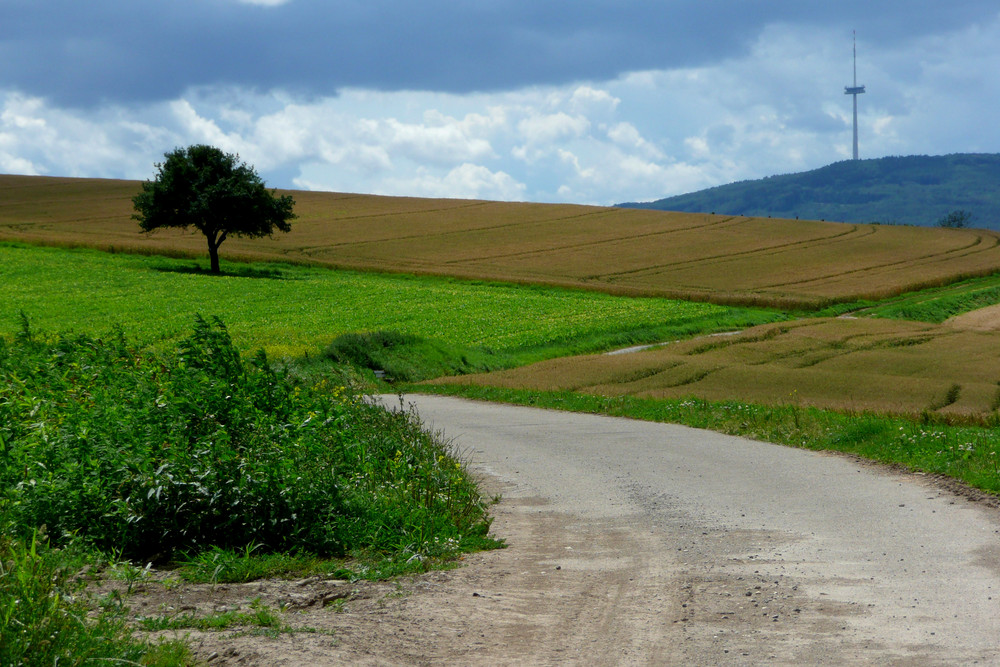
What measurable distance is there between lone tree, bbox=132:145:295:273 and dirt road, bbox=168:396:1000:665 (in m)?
60.3

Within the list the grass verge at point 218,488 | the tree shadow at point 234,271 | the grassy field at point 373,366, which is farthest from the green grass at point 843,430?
the tree shadow at point 234,271

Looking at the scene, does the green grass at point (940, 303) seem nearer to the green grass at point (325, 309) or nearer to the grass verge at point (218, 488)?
the green grass at point (325, 309)

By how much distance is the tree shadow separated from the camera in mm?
68875

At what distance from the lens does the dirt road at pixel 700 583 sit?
6574mm

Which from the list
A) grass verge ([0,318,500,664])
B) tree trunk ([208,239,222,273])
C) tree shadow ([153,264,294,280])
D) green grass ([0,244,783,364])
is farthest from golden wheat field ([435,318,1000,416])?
tree trunk ([208,239,222,273])

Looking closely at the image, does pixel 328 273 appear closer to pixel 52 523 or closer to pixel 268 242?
pixel 268 242

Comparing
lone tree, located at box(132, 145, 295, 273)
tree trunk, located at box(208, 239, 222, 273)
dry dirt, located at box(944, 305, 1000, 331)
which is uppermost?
lone tree, located at box(132, 145, 295, 273)

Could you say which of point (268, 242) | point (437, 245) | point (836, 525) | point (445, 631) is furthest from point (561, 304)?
point (445, 631)

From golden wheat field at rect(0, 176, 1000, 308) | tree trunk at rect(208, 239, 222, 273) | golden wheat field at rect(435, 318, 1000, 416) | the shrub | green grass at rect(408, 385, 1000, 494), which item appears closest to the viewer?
the shrub

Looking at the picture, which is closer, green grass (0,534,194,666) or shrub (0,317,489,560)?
green grass (0,534,194,666)

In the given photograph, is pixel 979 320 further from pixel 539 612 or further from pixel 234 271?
pixel 539 612

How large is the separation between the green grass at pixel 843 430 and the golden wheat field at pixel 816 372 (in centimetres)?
205

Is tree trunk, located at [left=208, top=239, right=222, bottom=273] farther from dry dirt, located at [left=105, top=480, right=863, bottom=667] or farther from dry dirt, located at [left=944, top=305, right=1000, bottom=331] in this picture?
dry dirt, located at [left=105, top=480, right=863, bottom=667]

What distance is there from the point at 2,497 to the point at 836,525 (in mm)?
8197
